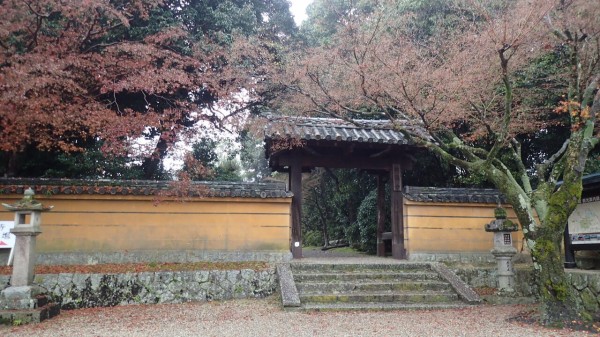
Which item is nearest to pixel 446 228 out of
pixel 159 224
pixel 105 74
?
pixel 159 224

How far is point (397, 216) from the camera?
37.1 ft

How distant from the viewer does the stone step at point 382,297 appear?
8.05 m

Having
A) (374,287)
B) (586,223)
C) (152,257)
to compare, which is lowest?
(374,287)

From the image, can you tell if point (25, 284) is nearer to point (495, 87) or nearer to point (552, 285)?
point (552, 285)

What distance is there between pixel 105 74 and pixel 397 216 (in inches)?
316

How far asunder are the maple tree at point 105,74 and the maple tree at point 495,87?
199cm

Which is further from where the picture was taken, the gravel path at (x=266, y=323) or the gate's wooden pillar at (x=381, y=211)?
the gate's wooden pillar at (x=381, y=211)

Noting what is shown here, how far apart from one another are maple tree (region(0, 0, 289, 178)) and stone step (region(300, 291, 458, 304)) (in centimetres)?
484

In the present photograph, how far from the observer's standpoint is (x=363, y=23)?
8.79 meters

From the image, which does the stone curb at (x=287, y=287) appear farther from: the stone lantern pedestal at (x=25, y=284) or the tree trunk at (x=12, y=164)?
the tree trunk at (x=12, y=164)

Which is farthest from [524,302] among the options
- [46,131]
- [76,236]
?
[46,131]

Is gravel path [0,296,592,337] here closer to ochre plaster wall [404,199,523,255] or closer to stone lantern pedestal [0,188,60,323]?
stone lantern pedestal [0,188,60,323]

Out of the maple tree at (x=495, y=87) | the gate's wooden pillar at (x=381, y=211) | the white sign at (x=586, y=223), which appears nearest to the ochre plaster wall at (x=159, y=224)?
the maple tree at (x=495, y=87)

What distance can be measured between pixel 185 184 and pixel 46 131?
3019 mm
